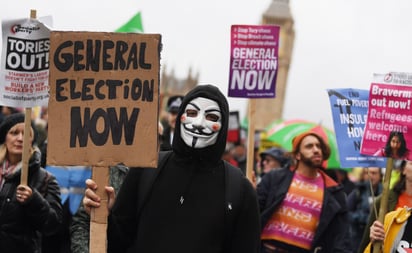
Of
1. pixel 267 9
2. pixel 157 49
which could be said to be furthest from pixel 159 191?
pixel 267 9

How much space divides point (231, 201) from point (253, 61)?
2831mm

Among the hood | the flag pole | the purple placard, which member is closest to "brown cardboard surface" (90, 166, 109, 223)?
the hood

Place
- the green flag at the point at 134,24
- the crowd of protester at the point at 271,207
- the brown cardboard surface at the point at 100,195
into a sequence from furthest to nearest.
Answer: the green flag at the point at 134,24 → the crowd of protester at the point at 271,207 → the brown cardboard surface at the point at 100,195

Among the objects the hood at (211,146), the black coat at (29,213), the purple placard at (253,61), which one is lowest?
the black coat at (29,213)

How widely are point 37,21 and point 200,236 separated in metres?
1.95

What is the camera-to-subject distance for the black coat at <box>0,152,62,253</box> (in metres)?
4.94

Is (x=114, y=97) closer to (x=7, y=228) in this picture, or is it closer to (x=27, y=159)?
(x=27, y=159)

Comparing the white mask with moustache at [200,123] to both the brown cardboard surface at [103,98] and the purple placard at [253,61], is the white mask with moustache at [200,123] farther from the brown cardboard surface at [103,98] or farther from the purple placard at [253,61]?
the purple placard at [253,61]

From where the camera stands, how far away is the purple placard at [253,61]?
21.1 feet

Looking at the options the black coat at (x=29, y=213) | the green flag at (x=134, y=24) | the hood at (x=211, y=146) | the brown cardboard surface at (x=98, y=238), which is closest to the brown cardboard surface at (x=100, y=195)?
the brown cardboard surface at (x=98, y=238)

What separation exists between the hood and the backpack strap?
109 mm

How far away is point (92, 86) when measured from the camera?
3779mm

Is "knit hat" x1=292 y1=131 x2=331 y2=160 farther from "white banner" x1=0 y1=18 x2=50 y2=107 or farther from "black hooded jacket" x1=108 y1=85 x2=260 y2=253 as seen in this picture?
"black hooded jacket" x1=108 y1=85 x2=260 y2=253

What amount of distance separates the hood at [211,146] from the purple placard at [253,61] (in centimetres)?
241
